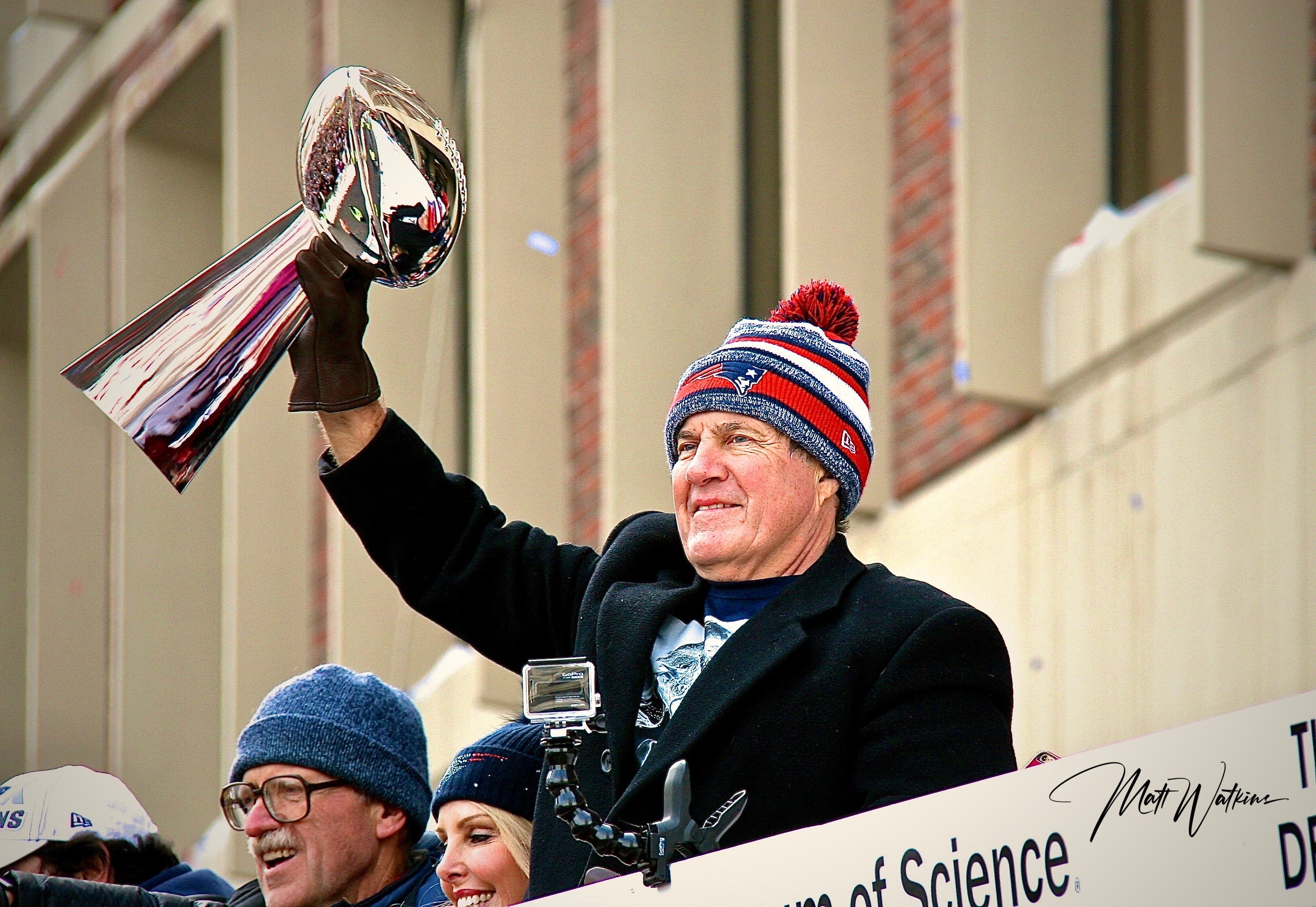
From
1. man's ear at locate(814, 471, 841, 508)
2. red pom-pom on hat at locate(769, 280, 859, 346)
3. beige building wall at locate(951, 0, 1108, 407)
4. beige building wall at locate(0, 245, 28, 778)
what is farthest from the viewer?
beige building wall at locate(0, 245, 28, 778)

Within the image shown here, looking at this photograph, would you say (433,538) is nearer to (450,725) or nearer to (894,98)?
(894,98)

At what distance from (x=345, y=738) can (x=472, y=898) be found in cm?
48

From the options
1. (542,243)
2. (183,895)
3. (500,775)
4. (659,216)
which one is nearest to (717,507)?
(500,775)

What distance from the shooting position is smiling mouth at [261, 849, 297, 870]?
396 cm

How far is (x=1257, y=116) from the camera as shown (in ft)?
21.6

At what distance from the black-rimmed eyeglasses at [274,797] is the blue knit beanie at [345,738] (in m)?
0.03

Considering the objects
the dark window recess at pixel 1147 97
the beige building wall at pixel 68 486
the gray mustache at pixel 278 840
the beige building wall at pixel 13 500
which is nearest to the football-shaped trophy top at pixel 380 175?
the gray mustache at pixel 278 840

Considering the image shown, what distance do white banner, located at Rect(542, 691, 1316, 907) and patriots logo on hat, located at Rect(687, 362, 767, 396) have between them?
3.44ft

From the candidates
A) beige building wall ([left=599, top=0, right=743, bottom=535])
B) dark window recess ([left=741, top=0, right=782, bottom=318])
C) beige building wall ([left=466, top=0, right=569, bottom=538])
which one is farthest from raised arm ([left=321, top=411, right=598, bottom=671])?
dark window recess ([left=741, top=0, right=782, bottom=318])

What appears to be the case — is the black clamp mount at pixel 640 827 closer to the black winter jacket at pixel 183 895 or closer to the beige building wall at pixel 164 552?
the black winter jacket at pixel 183 895

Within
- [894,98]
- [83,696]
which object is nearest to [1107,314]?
[894,98]

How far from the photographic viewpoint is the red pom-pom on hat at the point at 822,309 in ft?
11.2

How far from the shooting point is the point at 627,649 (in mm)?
3102

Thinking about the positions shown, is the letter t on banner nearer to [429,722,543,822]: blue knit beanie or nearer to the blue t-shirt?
the blue t-shirt
